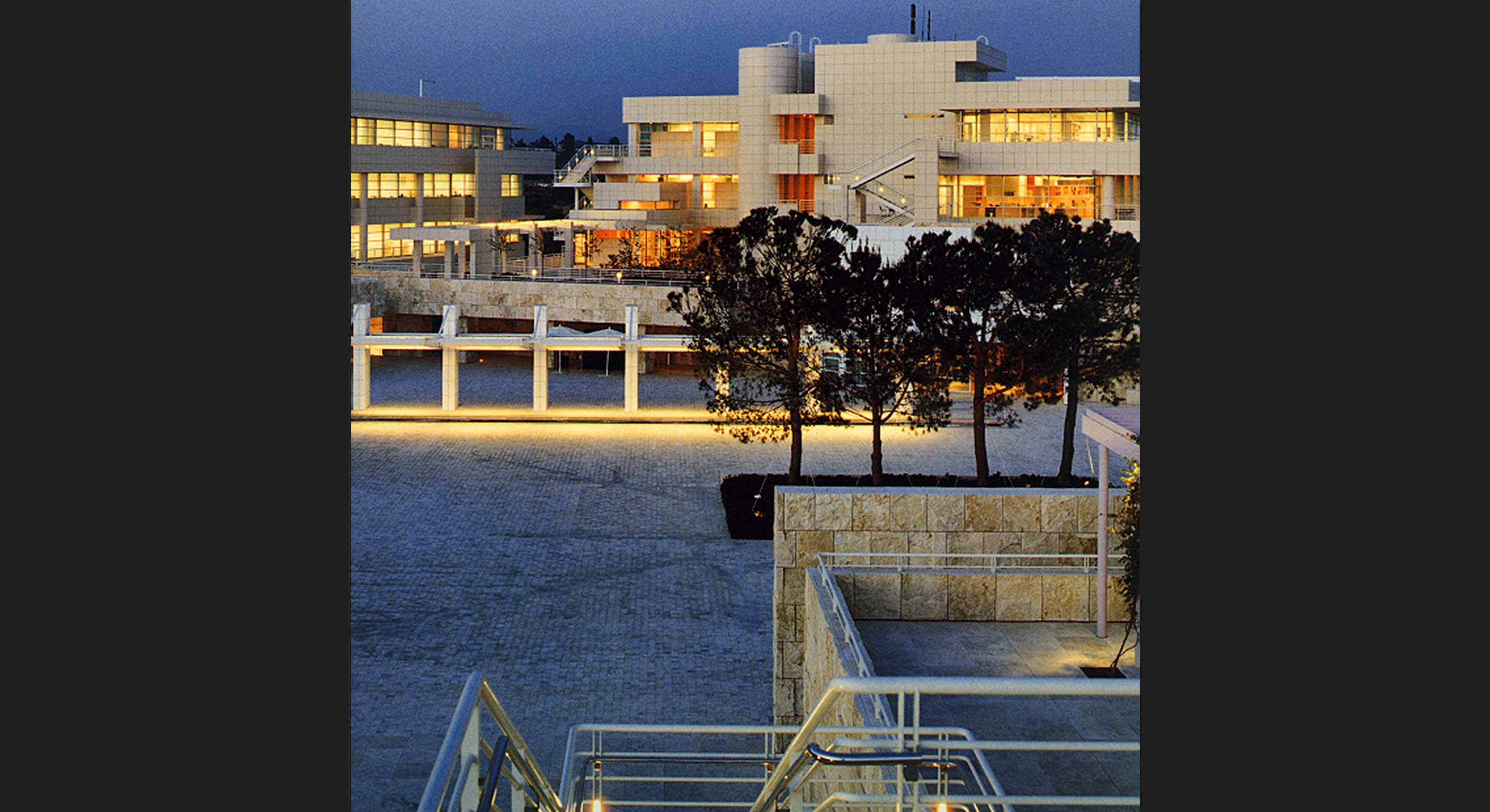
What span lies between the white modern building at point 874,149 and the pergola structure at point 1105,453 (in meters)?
23.9

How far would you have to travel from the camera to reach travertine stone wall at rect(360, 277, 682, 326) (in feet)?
118

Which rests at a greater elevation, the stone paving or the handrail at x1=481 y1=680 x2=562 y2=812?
the handrail at x1=481 y1=680 x2=562 y2=812

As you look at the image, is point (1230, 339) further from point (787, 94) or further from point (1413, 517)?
point (787, 94)

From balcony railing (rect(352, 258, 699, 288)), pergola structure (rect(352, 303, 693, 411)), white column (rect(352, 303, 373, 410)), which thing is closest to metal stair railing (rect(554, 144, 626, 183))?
balcony railing (rect(352, 258, 699, 288))

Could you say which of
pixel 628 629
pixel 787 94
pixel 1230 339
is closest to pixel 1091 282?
pixel 628 629

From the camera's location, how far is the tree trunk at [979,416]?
2042 cm

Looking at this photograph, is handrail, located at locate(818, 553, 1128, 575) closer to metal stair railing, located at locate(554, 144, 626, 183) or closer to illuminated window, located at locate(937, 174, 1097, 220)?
illuminated window, located at locate(937, 174, 1097, 220)

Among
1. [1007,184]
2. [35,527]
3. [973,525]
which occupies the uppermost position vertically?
[1007,184]

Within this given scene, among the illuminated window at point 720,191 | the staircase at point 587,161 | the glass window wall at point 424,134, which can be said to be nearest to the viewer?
the illuminated window at point 720,191

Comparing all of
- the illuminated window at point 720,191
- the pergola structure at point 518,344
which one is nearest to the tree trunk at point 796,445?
the pergola structure at point 518,344

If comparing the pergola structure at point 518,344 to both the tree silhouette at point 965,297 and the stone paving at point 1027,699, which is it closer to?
the tree silhouette at point 965,297

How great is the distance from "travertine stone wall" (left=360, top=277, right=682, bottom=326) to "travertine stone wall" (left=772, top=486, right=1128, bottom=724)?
75.1 ft

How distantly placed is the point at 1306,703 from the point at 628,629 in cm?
1479

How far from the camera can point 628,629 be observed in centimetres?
1584
